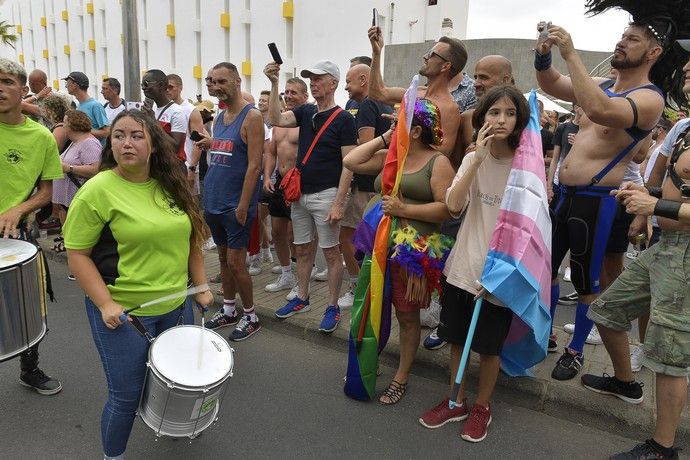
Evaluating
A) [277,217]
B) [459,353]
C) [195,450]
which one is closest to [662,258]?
[459,353]

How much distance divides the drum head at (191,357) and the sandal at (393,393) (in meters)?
1.36

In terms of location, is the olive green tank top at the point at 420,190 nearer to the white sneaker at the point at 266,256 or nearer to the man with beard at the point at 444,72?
the man with beard at the point at 444,72

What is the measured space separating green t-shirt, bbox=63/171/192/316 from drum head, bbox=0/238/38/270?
0.67 m

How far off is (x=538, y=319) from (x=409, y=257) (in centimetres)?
78

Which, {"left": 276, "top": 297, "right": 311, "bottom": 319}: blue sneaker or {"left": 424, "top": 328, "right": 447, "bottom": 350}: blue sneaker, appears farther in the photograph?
{"left": 276, "top": 297, "right": 311, "bottom": 319}: blue sneaker

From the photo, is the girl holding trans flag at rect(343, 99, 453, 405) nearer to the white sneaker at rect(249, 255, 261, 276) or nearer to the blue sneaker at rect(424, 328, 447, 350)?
the blue sneaker at rect(424, 328, 447, 350)

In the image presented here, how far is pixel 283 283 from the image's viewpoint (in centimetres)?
519

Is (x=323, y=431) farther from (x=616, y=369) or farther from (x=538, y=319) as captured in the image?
(x=616, y=369)

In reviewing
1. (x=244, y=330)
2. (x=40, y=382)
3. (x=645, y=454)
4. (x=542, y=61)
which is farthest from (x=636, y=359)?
(x=40, y=382)

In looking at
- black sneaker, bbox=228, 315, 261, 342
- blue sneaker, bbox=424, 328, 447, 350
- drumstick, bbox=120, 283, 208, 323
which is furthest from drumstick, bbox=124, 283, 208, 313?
blue sneaker, bbox=424, 328, 447, 350

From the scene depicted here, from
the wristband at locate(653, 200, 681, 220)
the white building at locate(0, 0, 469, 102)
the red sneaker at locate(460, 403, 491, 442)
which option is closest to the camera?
the wristband at locate(653, 200, 681, 220)

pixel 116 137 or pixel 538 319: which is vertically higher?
pixel 116 137

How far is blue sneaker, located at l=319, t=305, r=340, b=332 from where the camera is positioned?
13.4ft

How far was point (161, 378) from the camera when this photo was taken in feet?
6.70
